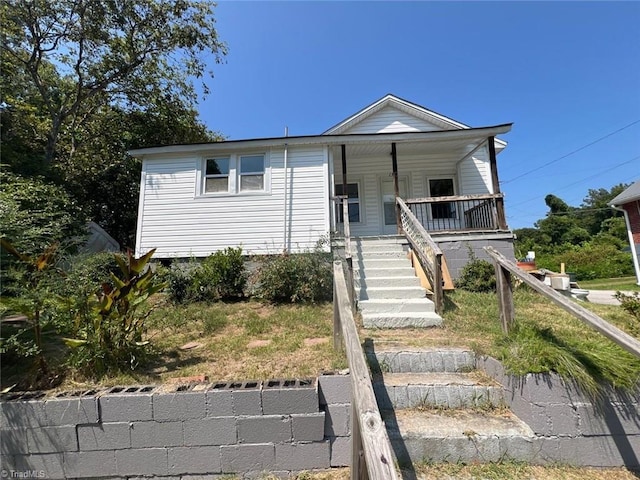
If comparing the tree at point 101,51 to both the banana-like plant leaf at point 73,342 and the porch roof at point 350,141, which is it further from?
the banana-like plant leaf at point 73,342

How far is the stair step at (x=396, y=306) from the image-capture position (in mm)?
4559

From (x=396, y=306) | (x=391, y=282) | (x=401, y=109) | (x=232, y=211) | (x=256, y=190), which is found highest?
(x=401, y=109)

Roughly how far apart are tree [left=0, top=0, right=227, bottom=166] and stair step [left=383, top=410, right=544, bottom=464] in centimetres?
1423

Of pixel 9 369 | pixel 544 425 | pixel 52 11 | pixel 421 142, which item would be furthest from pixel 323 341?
pixel 52 11

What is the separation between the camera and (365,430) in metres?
1.29

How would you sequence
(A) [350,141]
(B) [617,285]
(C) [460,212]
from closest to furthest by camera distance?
1. (A) [350,141]
2. (C) [460,212]
3. (B) [617,285]

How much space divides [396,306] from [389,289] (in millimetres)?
567

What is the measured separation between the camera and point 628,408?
7.92ft

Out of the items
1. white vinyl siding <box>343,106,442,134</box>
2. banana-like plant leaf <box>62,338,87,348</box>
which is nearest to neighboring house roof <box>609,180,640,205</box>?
white vinyl siding <box>343,106,442,134</box>

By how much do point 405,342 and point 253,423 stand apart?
195cm

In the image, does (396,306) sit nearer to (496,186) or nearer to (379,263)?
(379,263)

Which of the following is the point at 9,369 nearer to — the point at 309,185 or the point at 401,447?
the point at 401,447

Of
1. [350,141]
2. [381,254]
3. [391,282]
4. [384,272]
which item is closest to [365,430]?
[391,282]

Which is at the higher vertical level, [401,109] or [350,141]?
[401,109]
